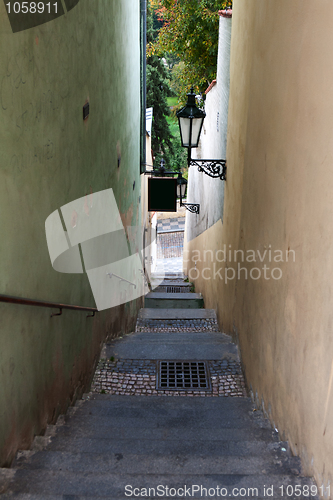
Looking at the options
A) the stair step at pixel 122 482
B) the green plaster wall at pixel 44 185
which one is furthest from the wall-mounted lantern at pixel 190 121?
the stair step at pixel 122 482

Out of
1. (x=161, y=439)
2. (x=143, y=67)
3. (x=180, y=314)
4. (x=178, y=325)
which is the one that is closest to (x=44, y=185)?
(x=161, y=439)

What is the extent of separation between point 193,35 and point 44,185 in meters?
9.76

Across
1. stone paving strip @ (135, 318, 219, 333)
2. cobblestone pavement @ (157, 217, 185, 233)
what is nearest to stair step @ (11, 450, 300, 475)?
stone paving strip @ (135, 318, 219, 333)

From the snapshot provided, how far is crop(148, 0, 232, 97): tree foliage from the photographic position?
10766 millimetres

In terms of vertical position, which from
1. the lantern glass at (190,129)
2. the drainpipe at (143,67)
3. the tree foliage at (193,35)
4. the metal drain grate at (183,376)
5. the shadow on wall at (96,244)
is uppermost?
the tree foliage at (193,35)

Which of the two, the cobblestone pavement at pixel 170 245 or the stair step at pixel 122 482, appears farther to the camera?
the cobblestone pavement at pixel 170 245

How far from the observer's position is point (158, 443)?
10.7ft

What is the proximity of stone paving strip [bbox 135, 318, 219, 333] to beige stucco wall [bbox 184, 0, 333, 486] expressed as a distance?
257cm

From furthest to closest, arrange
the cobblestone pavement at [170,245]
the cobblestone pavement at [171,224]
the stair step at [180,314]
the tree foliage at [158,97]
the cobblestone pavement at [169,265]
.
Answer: the cobblestone pavement at [171,224] < the cobblestone pavement at [170,245] < the tree foliage at [158,97] < the cobblestone pavement at [169,265] < the stair step at [180,314]

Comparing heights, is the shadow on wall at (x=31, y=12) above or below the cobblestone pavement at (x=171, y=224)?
above

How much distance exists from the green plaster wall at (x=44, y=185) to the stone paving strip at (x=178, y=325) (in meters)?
2.43

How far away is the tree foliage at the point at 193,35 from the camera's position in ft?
35.3

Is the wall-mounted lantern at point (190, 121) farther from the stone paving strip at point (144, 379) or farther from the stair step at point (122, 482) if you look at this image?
the stair step at point (122, 482)

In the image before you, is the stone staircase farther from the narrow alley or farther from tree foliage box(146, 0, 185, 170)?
tree foliage box(146, 0, 185, 170)
